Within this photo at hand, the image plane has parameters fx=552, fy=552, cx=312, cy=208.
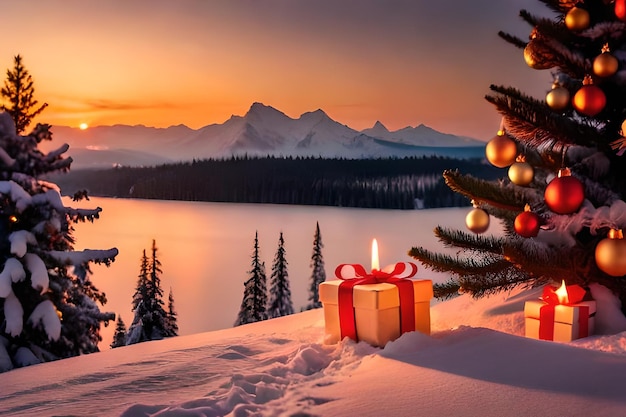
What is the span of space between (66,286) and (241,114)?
245 cm

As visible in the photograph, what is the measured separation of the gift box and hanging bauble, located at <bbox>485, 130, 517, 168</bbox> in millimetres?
1002

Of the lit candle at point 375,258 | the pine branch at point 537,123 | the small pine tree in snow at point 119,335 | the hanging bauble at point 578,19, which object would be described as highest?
the hanging bauble at point 578,19

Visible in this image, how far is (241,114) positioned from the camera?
19.4ft

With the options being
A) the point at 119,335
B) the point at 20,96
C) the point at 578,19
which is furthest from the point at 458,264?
the point at 119,335

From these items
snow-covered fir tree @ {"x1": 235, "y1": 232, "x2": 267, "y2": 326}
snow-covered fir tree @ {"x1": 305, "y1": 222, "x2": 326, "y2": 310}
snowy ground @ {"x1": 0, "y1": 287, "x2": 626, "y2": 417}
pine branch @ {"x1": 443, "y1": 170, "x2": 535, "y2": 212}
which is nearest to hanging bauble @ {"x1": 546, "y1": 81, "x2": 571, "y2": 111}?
pine branch @ {"x1": 443, "y1": 170, "x2": 535, "y2": 212}

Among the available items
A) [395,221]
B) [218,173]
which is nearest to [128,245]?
[218,173]

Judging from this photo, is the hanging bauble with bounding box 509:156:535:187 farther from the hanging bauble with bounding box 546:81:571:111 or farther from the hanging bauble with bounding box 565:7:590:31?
the hanging bauble with bounding box 565:7:590:31

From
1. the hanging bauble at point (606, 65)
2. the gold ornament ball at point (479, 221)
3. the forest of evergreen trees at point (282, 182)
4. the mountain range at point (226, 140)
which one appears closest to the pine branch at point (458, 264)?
the gold ornament ball at point (479, 221)

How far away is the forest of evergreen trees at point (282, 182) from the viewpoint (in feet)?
18.9

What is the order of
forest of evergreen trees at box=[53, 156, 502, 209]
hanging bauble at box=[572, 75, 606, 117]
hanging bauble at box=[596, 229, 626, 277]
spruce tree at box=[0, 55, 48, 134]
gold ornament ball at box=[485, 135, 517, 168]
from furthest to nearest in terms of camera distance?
1. forest of evergreen trees at box=[53, 156, 502, 209]
2. spruce tree at box=[0, 55, 48, 134]
3. gold ornament ball at box=[485, 135, 517, 168]
4. hanging bauble at box=[572, 75, 606, 117]
5. hanging bauble at box=[596, 229, 626, 277]

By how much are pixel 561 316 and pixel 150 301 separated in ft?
13.0

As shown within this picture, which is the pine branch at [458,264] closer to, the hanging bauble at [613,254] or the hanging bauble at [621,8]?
the hanging bauble at [613,254]

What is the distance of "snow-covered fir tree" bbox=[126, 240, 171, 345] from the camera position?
539 cm

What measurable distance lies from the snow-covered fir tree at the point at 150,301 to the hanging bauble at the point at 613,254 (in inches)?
159
